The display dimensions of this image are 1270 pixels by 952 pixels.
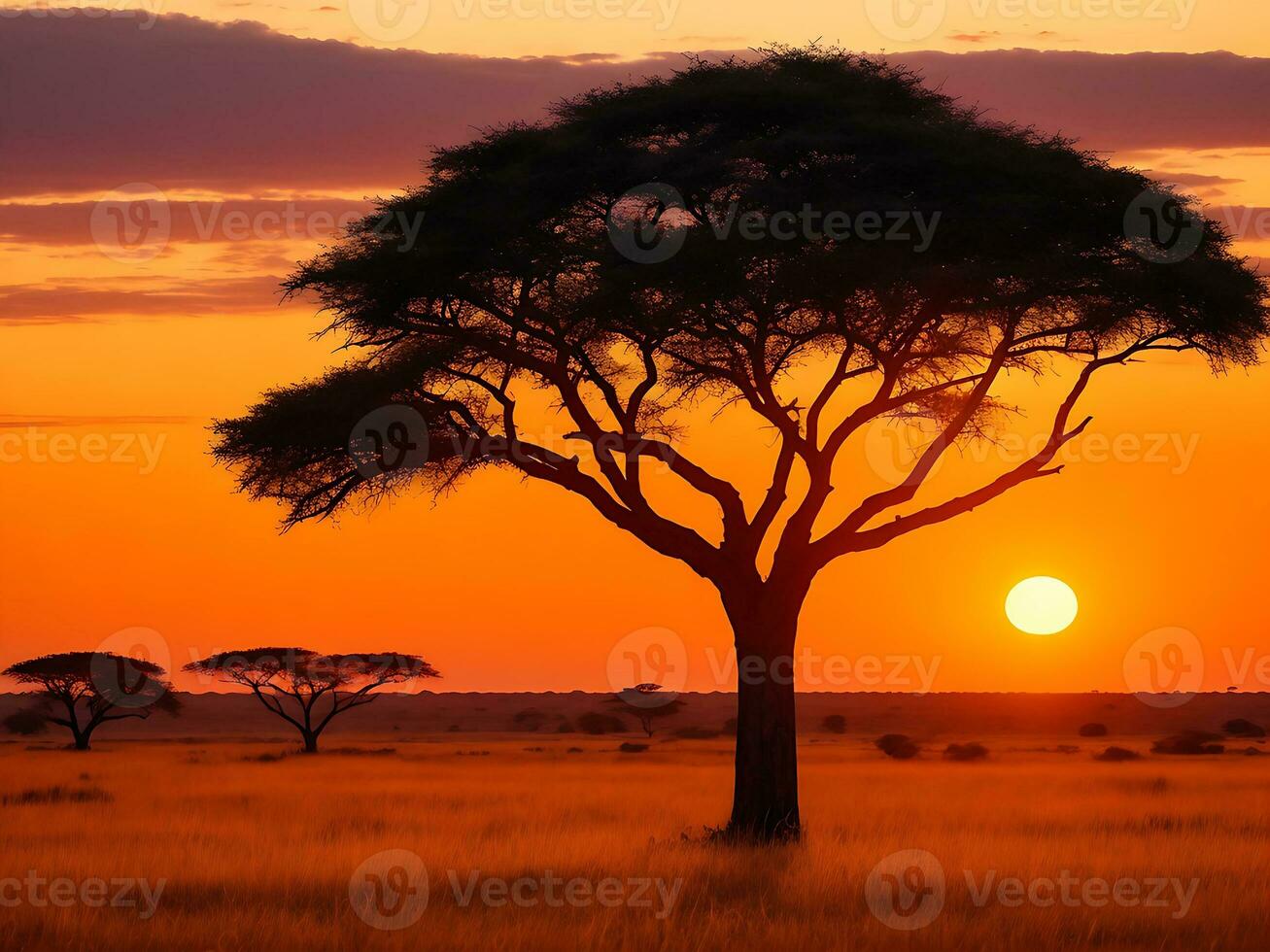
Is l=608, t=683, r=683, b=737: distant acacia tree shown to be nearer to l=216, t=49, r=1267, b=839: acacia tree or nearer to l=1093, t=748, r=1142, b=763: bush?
l=1093, t=748, r=1142, b=763: bush

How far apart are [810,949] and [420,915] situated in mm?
3598

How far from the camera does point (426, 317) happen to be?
22.6 metres

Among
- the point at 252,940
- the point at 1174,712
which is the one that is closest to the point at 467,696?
the point at 1174,712

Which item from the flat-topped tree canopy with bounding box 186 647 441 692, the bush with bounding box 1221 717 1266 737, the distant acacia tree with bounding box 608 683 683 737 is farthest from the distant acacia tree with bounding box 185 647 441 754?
the bush with bounding box 1221 717 1266 737

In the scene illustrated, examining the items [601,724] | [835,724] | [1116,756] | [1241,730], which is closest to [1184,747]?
[1116,756]

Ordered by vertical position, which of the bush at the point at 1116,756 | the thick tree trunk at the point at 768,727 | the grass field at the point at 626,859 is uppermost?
the thick tree trunk at the point at 768,727

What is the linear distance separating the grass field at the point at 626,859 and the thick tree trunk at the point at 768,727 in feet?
2.19

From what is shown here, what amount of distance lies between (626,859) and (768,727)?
3.05 m

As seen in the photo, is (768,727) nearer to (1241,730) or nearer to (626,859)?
(626,859)

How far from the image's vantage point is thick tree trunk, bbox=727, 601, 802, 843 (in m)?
21.6

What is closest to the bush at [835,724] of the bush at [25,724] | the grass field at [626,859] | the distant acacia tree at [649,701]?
the distant acacia tree at [649,701]

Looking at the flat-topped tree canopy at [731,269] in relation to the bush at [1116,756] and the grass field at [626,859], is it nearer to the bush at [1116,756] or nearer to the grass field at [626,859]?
the grass field at [626,859]

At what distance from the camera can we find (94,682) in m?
72.4

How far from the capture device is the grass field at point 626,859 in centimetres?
1402
